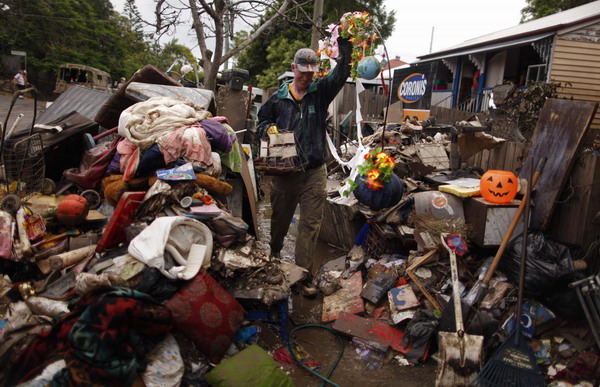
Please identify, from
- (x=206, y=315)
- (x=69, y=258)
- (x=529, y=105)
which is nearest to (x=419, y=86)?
(x=529, y=105)

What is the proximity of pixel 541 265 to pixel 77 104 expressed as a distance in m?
6.33

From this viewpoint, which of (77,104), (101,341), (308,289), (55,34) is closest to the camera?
(101,341)

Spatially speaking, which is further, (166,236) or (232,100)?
(232,100)

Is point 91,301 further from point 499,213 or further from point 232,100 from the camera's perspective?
point 232,100

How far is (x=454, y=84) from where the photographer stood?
50.0 ft

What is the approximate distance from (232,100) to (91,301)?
506cm

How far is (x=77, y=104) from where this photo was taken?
6039mm

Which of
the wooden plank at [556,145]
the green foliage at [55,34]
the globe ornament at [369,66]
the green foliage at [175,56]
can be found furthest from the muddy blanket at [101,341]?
the green foliage at [175,56]

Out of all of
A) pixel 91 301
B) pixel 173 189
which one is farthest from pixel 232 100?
pixel 91 301

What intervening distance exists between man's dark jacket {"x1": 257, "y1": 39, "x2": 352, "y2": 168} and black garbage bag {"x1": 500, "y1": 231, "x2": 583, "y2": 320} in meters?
1.95

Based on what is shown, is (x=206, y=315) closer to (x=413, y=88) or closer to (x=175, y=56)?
(x=413, y=88)

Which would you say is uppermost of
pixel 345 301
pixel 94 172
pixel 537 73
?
pixel 537 73

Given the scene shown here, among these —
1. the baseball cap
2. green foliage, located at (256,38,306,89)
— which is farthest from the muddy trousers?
green foliage, located at (256,38,306,89)

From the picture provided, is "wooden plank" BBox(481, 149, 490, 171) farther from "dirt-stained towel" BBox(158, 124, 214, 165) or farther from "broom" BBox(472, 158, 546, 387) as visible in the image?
"dirt-stained towel" BBox(158, 124, 214, 165)
